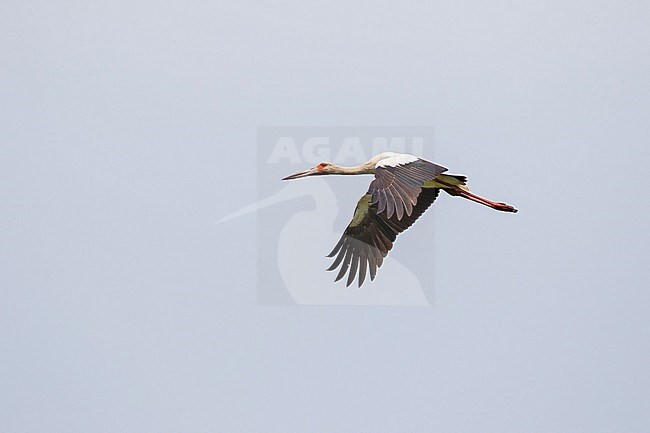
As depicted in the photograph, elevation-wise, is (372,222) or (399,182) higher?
(399,182)

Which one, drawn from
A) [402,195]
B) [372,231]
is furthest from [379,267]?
[402,195]

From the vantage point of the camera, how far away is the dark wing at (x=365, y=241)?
23.2 metres

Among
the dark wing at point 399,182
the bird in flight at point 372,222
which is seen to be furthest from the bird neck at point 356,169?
the dark wing at point 399,182

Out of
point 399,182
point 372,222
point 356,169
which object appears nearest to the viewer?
point 399,182

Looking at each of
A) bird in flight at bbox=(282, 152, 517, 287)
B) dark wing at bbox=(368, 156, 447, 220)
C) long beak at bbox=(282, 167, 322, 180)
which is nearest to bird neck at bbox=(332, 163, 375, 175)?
bird in flight at bbox=(282, 152, 517, 287)

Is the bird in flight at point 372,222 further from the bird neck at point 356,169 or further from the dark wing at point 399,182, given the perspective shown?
the dark wing at point 399,182

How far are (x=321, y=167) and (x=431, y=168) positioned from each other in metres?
3.13

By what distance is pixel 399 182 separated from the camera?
64.2ft

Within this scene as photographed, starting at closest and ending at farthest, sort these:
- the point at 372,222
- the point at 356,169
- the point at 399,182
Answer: the point at 399,182 → the point at 356,169 → the point at 372,222

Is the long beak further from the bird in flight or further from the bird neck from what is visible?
the bird neck

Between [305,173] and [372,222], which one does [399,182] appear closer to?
[372,222]

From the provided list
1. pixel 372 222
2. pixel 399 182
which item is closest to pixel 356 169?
pixel 372 222

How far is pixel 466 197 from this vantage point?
891 inches

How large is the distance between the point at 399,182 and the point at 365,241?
3791mm
